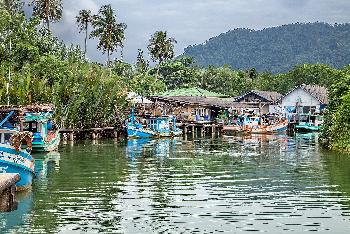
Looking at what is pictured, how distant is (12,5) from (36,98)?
26321 millimetres

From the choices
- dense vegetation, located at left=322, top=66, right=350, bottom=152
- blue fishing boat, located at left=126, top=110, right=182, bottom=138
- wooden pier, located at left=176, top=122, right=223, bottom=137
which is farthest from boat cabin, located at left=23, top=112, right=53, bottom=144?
wooden pier, located at left=176, top=122, right=223, bottom=137

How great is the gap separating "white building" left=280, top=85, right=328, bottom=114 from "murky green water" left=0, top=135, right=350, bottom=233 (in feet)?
153

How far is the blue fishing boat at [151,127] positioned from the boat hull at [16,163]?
3463 cm

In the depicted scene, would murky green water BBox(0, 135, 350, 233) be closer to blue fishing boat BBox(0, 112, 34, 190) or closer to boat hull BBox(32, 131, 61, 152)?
blue fishing boat BBox(0, 112, 34, 190)

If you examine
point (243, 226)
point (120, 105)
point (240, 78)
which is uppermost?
point (240, 78)

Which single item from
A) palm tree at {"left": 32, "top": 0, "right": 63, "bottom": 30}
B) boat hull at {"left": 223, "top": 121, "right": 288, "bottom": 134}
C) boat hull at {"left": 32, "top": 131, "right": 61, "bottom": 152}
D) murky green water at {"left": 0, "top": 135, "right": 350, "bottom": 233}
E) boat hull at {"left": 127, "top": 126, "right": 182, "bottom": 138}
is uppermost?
palm tree at {"left": 32, "top": 0, "right": 63, "bottom": 30}

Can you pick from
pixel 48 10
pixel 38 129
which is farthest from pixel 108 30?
pixel 38 129

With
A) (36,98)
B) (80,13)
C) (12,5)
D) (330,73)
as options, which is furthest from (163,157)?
(330,73)

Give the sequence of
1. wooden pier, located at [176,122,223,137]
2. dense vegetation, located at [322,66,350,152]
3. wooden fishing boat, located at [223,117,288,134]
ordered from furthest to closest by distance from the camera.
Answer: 1. wooden fishing boat, located at [223,117,288,134]
2. wooden pier, located at [176,122,223,137]
3. dense vegetation, located at [322,66,350,152]

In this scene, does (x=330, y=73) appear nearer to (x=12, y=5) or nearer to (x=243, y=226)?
(x=12, y=5)

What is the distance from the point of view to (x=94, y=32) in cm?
8269

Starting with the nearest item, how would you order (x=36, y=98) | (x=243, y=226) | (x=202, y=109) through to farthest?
(x=243, y=226), (x=36, y=98), (x=202, y=109)

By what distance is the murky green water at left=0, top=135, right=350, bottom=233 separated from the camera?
18547 mm

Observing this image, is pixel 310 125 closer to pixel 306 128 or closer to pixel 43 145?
pixel 306 128
